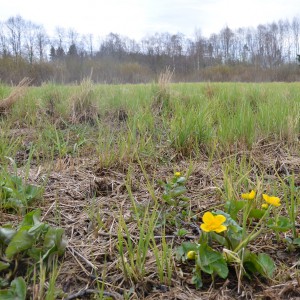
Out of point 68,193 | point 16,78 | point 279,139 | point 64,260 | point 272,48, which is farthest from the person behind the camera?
point 272,48

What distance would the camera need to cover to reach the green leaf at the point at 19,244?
2.47 ft

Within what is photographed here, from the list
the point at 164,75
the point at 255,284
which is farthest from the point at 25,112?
the point at 255,284

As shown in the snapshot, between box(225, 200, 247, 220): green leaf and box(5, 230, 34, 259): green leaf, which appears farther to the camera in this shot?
box(225, 200, 247, 220): green leaf

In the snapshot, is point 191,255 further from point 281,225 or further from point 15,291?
point 15,291

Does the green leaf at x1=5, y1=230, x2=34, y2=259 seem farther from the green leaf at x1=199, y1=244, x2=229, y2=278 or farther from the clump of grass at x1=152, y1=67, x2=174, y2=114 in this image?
the clump of grass at x1=152, y1=67, x2=174, y2=114

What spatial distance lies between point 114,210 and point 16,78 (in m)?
14.1

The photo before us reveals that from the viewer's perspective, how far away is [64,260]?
82 centimetres

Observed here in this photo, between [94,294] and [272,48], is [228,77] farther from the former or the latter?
[94,294]

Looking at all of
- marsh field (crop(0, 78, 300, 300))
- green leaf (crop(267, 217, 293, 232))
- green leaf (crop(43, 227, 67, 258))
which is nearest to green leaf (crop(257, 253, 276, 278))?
marsh field (crop(0, 78, 300, 300))

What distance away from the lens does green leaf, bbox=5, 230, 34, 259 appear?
0.75 meters

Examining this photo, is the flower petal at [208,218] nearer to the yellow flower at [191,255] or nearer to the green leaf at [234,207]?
the yellow flower at [191,255]

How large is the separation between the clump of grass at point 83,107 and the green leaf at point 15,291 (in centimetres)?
194

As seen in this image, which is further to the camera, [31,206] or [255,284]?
[31,206]

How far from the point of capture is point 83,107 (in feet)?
9.07
